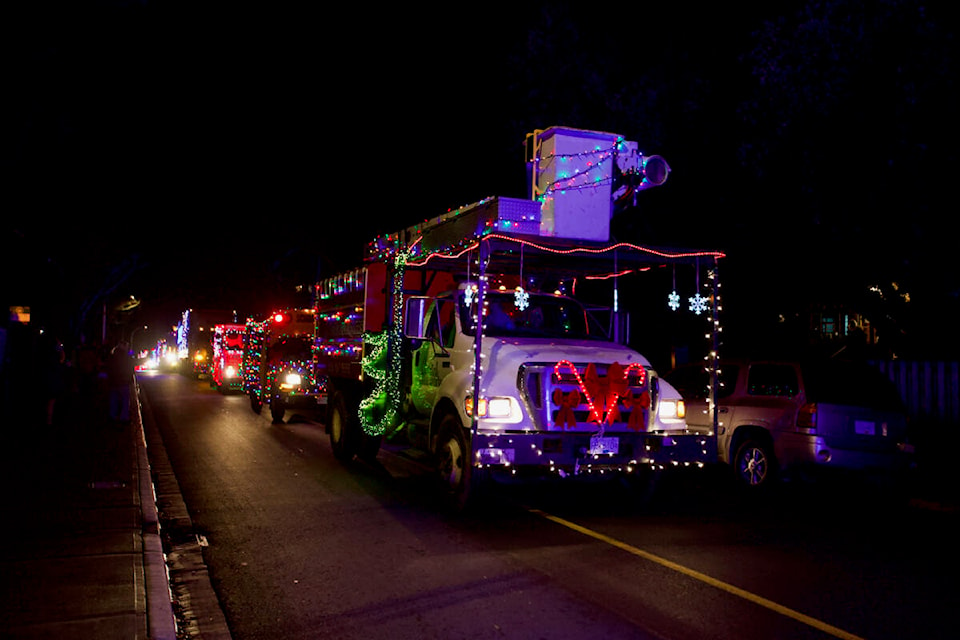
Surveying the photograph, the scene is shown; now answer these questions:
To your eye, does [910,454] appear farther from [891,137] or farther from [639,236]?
[639,236]

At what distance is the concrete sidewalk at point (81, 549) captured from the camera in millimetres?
5191

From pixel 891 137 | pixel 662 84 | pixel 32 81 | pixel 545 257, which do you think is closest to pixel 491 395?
pixel 545 257

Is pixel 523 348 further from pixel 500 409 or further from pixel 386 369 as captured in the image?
pixel 386 369

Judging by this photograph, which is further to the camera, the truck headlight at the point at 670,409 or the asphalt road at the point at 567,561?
the truck headlight at the point at 670,409

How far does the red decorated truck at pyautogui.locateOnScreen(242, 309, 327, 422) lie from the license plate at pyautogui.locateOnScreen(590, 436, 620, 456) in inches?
353

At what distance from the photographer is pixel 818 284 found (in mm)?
14898

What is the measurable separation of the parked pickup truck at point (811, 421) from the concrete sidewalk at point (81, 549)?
606 cm

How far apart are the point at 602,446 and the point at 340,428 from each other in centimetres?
553

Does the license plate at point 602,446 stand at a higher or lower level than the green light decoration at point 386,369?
lower

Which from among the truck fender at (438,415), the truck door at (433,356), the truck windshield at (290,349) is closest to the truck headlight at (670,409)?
the truck fender at (438,415)

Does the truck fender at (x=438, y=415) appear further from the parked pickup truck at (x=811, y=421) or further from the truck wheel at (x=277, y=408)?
the truck wheel at (x=277, y=408)

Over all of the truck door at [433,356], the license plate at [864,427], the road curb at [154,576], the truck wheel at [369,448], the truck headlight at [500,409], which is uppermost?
the truck door at [433,356]

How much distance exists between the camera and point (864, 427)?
980 cm

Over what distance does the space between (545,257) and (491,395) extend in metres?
2.68
